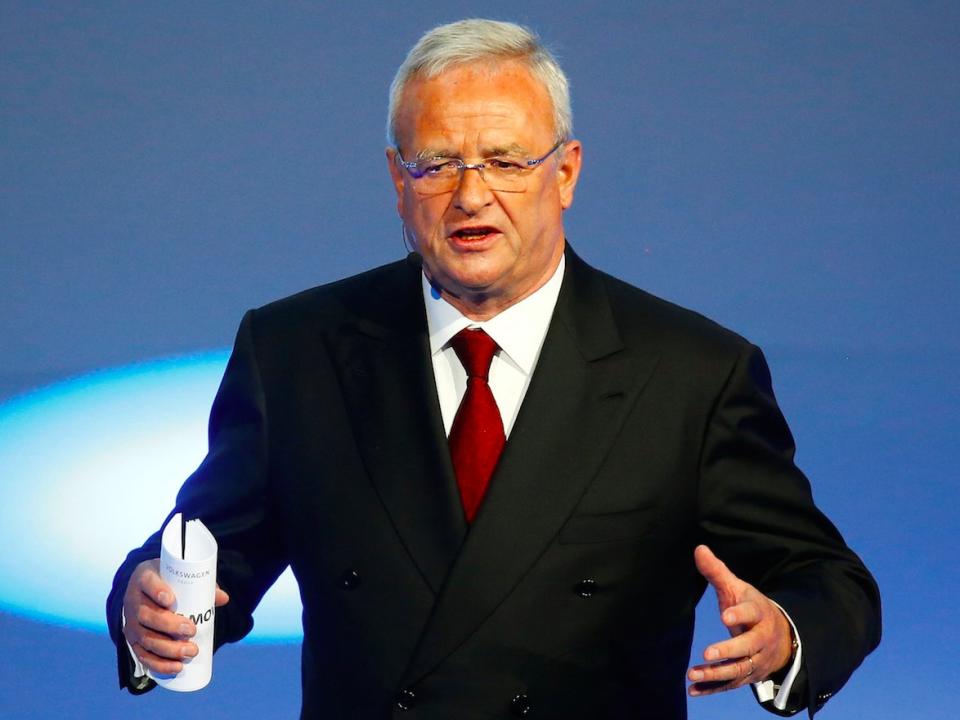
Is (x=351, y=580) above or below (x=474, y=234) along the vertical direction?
below

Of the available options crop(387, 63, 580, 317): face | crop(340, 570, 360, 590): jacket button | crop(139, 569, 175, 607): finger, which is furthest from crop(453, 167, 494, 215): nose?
crop(139, 569, 175, 607): finger

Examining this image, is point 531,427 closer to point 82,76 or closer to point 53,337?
point 53,337

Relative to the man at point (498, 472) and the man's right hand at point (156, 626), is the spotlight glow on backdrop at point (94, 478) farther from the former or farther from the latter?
the man's right hand at point (156, 626)

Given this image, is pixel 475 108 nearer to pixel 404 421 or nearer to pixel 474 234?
pixel 474 234

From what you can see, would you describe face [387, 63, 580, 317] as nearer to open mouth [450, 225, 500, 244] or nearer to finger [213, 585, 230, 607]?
open mouth [450, 225, 500, 244]

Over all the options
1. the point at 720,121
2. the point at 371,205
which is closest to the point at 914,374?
the point at 720,121

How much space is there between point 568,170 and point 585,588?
59 centimetres

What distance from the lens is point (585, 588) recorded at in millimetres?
2059

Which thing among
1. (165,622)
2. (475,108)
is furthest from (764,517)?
(165,622)

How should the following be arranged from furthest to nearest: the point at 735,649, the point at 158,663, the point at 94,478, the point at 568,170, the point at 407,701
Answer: the point at 94,478 → the point at 568,170 → the point at 407,701 → the point at 158,663 → the point at 735,649

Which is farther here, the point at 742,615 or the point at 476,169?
the point at 476,169

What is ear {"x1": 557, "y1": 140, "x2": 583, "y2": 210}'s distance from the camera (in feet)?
7.36

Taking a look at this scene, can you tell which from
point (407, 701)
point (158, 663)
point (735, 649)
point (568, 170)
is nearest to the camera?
point (735, 649)

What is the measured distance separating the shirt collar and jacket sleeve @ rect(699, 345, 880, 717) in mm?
256
